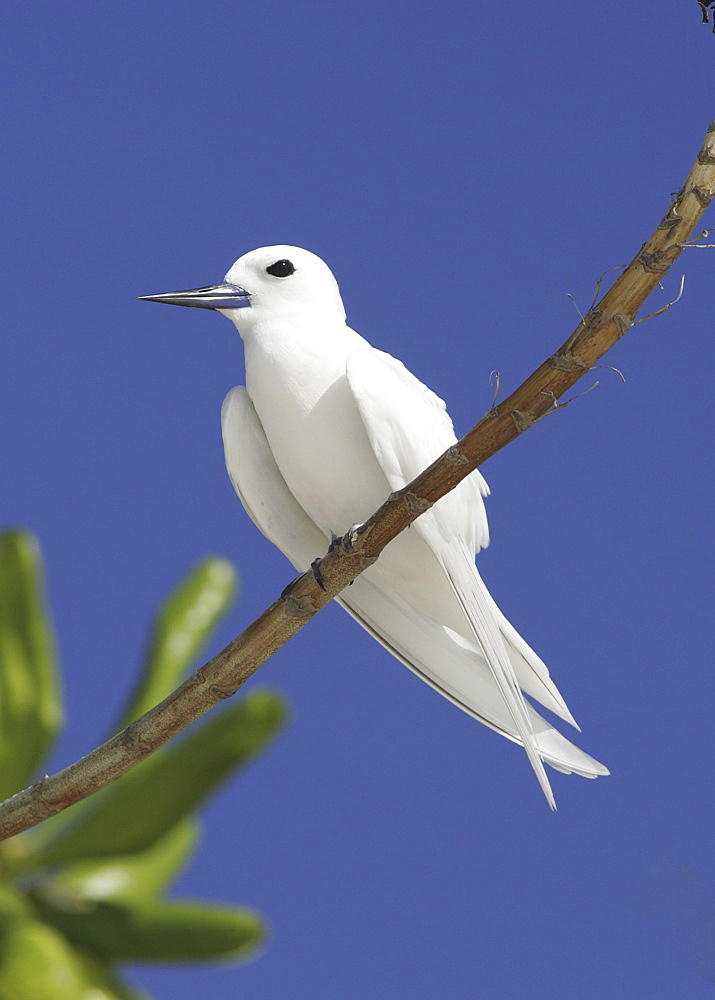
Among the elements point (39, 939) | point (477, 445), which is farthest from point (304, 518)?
point (39, 939)

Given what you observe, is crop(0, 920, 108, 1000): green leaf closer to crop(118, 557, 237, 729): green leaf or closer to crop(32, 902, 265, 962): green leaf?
crop(32, 902, 265, 962): green leaf

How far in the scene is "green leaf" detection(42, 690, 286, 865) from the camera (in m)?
4.38

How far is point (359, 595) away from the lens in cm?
290

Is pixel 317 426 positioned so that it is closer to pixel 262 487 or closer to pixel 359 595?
pixel 262 487

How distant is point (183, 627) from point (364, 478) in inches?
86.3

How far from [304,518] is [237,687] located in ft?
2.20

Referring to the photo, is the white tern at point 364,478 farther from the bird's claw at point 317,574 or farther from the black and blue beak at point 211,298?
the bird's claw at point 317,574

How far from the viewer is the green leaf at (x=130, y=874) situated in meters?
4.57

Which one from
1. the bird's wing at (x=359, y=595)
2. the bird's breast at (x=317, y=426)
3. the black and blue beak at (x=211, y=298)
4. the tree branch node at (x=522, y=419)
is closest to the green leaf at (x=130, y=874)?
the bird's wing at (x=359, y=595)

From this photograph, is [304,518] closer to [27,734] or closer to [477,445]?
[477,445]

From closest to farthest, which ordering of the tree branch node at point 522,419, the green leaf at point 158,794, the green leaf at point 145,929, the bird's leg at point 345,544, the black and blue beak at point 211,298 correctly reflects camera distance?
the tree branch node at point 522,419 < the bird's leg at point 345,544 < the black and blue beak at point 211,298 < the green leaf at point 158,794 < the green leaf at point 145,929

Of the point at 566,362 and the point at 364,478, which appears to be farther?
the point at 364,478

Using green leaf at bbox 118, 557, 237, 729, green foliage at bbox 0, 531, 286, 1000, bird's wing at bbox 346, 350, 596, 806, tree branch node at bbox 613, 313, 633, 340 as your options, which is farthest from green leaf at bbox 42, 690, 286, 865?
tree branch node at bbox 613, 313, 633, 340

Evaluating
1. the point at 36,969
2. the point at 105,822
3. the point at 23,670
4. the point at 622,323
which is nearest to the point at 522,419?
the point at 622,323
